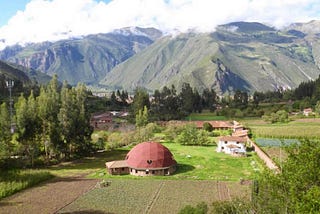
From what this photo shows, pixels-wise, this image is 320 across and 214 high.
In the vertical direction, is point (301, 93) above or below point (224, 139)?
above

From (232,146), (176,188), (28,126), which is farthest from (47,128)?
(232,146)

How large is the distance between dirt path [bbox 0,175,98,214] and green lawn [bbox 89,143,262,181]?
169 inches

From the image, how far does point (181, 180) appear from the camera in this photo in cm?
4391

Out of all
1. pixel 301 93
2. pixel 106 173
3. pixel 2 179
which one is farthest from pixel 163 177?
pixel 301 93

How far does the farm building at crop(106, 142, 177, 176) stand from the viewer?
47.2 metres

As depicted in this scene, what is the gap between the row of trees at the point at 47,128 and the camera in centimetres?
5097

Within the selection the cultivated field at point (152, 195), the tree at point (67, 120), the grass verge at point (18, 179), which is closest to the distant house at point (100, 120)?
the tree at point (67, 120)

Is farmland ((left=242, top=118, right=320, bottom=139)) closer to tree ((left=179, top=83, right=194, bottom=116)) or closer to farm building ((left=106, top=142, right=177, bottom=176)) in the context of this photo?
farm building ((left=106, top=142, right=177, bottom=176))

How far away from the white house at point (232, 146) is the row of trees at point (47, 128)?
24.4m

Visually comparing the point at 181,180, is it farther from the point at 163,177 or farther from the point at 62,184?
the point at 62,184

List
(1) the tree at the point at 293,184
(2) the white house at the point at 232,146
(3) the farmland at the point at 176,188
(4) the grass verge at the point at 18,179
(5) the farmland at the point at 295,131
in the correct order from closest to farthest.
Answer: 1. (1) the tree at the point at 293,184
2. (3) the farmland at the point at 176,188
3. (4) the grass verge at the point at 18,179
4. (2) the white house at the point at 232,146
5. (5) the farmland at the point at 295,131

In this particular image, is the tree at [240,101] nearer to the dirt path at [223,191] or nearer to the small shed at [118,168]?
the small shed at [118,168]

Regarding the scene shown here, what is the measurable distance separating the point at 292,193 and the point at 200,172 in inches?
1202

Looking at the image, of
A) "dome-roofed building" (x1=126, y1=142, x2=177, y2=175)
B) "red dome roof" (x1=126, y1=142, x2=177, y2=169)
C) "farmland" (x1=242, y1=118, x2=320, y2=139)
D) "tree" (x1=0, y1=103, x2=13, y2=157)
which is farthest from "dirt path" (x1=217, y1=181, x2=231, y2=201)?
"farmland" (x1=242, y1=118, x2=320, y2=139)
